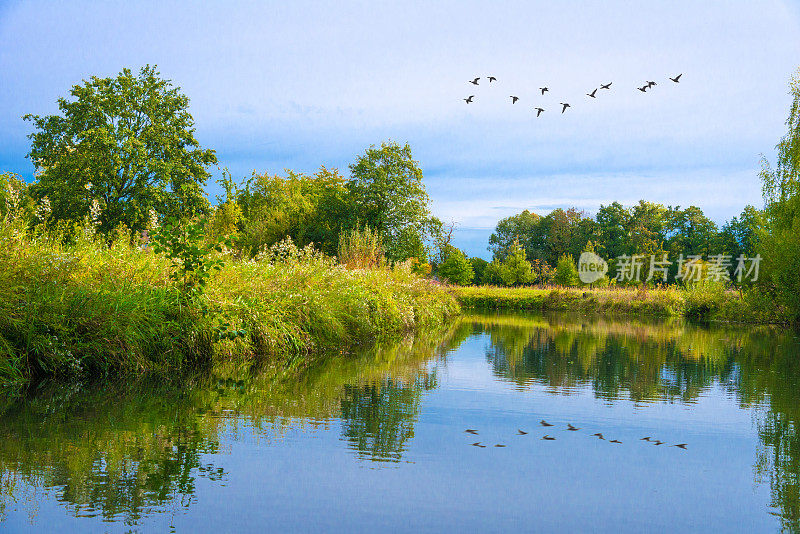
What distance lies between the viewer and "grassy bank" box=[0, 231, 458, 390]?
702cm

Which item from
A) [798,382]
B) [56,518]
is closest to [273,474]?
[56,518]

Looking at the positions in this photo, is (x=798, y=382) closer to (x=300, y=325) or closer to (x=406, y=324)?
(x=300, y=325)

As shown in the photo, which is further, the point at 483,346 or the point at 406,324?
the point at 406,324

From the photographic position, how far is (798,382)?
29.5 ft

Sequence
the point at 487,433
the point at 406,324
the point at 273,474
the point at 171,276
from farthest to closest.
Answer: the point at 406,324 → the point at 171,276 → the point at 487,433 → the point at 273,474

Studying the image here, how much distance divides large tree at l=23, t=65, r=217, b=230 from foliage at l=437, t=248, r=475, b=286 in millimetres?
19178

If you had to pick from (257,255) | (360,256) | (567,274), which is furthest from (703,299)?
(257,255)

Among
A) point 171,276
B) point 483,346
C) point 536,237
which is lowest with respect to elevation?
point 483,346

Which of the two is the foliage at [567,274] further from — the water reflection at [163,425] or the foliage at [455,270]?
the water reflection at [163,425]

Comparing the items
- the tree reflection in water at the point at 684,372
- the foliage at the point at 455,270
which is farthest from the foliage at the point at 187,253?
the foliage at the point at 455,270

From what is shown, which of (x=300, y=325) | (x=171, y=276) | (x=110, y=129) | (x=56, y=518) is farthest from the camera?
(x=110, y=129)

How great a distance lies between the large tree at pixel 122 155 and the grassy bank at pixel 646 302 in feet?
48.2

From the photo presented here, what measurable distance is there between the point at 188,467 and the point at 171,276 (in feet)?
16.7

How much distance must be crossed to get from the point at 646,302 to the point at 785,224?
7.93m
